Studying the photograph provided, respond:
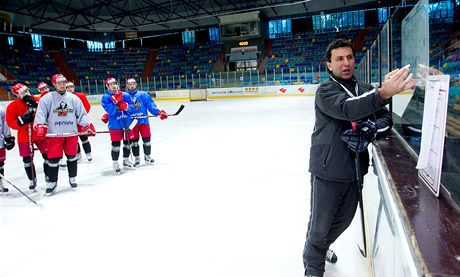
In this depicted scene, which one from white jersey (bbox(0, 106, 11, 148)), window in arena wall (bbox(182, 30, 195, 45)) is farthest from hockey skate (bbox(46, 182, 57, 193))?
window in arena wall (bbox(182, 30, 195, 45))

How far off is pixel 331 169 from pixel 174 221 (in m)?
1.80

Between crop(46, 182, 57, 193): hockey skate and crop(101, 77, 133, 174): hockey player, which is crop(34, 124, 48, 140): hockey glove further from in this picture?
crop(101, 77, 133, 174): hockey player

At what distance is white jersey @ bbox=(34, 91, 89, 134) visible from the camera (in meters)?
3.72

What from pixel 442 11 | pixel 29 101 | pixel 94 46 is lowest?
pixel 29 101

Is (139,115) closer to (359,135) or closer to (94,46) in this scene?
(359,135)

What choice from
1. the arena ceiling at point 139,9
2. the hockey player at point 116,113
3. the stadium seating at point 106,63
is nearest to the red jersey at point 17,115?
the hockey player at point 116,113

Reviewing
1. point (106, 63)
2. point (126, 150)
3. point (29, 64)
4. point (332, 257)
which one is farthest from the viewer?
point (106, 63)

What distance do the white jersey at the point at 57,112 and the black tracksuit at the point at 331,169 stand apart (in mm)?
3146

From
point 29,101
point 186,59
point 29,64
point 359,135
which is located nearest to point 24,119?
point 29,101

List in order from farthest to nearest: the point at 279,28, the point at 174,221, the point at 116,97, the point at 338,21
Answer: the point at 279,28
the point at 338,21
the point at 116,97
the point at 174,221

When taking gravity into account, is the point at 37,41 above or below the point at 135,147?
above

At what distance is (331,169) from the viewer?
1.56 metres

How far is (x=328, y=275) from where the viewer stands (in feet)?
6.60

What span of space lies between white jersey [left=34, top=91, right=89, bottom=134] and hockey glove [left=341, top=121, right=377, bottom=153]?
333 cm
